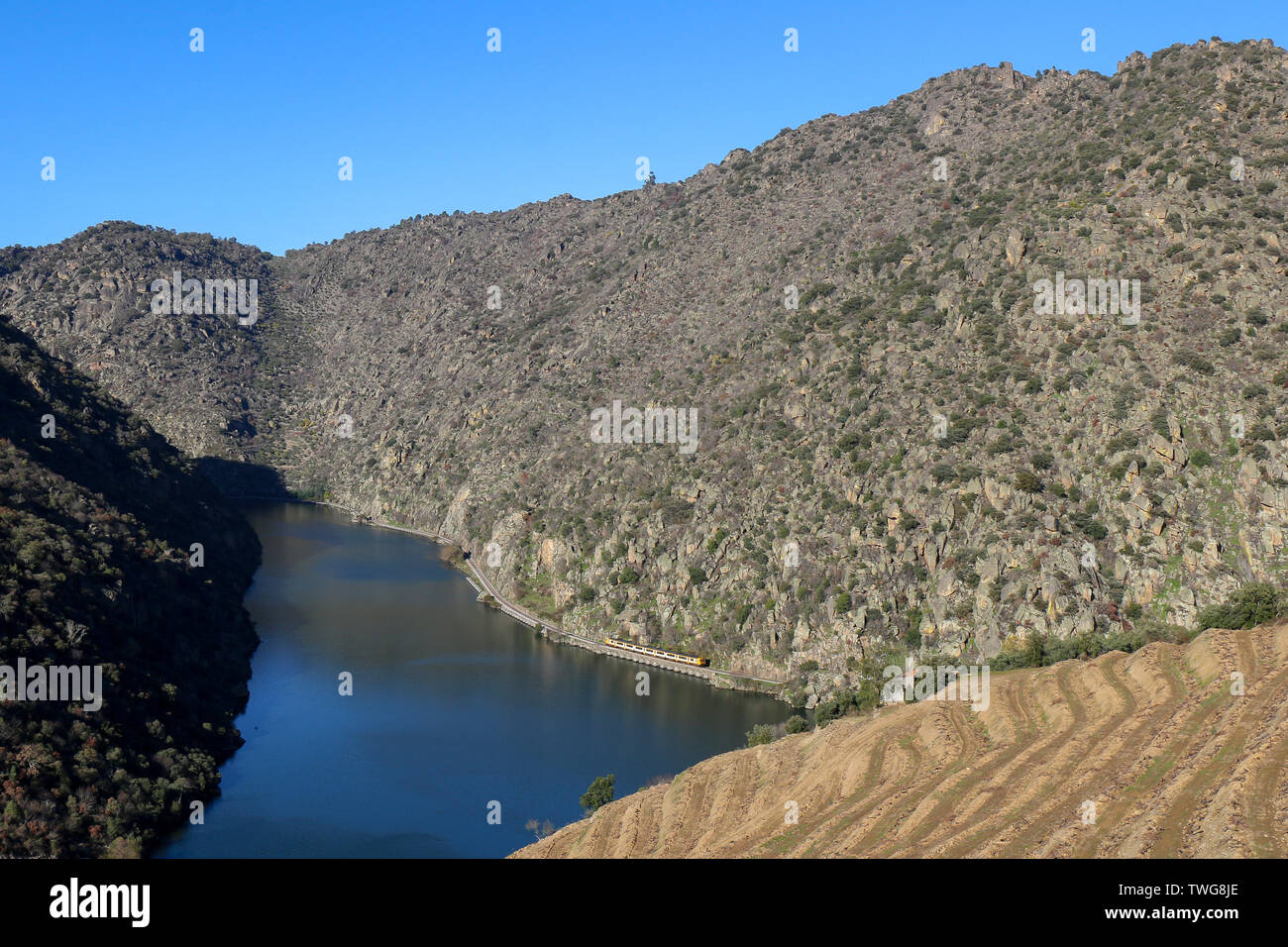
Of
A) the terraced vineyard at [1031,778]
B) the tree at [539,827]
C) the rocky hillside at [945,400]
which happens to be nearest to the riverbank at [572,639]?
the rocky hillside at [945,400]

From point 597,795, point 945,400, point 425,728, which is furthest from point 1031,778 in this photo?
point 945,400

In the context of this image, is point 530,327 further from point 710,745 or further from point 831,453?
point 710,745

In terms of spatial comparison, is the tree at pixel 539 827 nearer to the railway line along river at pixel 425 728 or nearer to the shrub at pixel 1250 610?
the railway line along river at pixel 425 728

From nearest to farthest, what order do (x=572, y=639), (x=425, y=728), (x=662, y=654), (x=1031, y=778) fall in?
(x=1031, y=778), (x=425, y=728), (x=662, y=654), (x=572, y=639)

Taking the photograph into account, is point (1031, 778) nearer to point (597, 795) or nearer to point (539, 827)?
point (597, 795)

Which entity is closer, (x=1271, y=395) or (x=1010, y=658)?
(x=1010, y=658)
